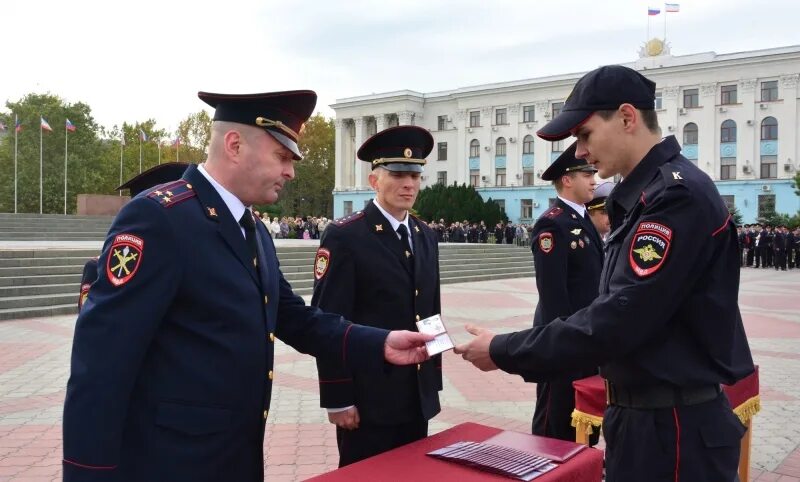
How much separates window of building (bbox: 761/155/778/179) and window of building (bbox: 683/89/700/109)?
246 inches

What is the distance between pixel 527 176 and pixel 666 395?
5646cm

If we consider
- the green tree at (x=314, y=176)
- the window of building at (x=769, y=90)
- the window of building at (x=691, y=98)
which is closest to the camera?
the window of building at (x=769, y=90)

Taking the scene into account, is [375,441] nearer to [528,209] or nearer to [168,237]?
[168,237]

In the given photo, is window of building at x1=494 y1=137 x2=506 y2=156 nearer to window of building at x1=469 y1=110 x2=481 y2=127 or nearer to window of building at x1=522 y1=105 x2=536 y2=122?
window of building at x1=469 y1=110 x2=481 y2=127

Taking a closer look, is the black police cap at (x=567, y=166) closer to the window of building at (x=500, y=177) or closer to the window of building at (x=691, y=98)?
the window of building at (x=691, y=98)

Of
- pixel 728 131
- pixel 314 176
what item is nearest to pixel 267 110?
pixel 728 131

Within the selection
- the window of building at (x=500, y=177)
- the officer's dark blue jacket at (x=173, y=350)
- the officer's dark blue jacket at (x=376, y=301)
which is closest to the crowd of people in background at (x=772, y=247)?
the officer's dark blue jacket at (x=376, y=301)

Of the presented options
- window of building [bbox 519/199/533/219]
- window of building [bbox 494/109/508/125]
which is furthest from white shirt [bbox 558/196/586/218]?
window of building [bbox 494/109/508/125]

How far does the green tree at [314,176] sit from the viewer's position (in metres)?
69.5

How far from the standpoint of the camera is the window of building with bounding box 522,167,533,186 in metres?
57.1

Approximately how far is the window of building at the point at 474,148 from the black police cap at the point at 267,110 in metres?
59.2

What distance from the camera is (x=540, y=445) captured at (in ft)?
8.23

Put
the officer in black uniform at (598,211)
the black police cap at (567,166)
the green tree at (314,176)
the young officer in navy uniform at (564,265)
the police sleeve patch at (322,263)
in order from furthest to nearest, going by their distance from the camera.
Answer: the green tree at (314,176), the officer in black uniform at (598,211), the black police cap at (567,166), the young officer in navy uniform at (564,265), the police sleeve patch at (322,263)

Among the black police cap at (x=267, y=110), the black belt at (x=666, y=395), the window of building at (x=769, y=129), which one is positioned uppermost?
the window of building at (x=769, y=129)
